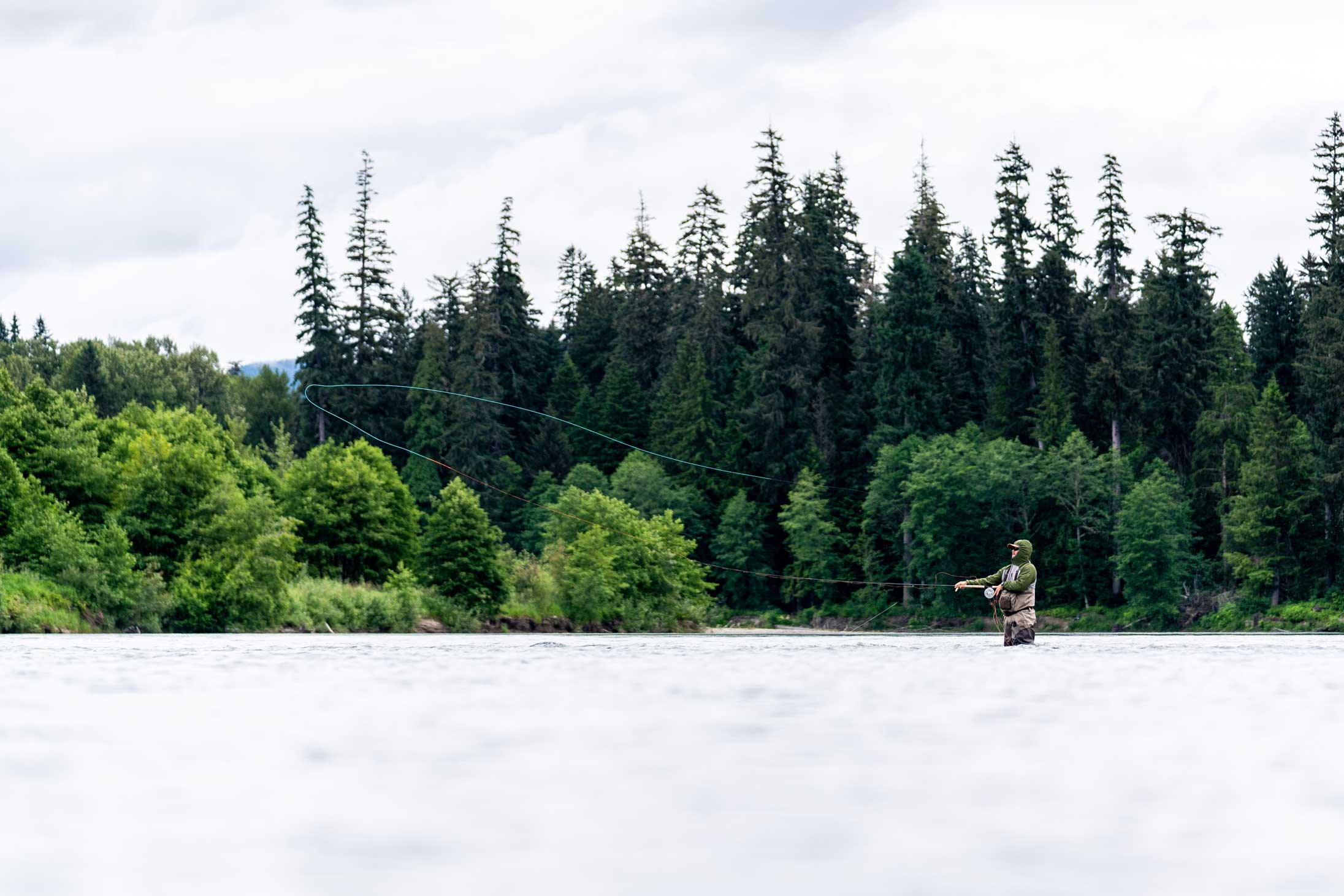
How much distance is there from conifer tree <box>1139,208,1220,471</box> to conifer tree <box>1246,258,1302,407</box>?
202 inches

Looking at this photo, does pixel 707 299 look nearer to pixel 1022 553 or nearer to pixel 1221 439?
pixel 1221 439

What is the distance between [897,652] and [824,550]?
68202mm

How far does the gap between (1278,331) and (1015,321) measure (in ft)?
47.1

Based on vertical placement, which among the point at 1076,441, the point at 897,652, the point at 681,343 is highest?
the point at 681,343

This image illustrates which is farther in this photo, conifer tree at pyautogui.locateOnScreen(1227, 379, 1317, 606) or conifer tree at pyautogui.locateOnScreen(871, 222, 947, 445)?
conifer tree at pyautogui.locateOnScreen(871, 222, 947, 445)

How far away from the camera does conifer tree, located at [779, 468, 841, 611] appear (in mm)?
92125

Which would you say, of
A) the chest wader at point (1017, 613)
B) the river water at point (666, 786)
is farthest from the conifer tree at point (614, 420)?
the river water at point (666, 786)

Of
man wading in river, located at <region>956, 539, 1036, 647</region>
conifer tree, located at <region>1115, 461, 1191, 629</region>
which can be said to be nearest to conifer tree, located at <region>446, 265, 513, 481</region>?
conifer tree, located at <region>1115, 461, 1191, 629</region>

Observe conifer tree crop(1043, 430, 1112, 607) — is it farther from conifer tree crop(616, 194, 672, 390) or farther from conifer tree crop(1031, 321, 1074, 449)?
conifer tree crop(616, 194, 672, 390)

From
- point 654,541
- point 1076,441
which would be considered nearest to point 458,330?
point 1076,441

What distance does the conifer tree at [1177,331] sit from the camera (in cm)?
8700

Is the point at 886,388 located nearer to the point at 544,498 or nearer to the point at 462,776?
the point at 544,498

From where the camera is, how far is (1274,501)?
7631cm

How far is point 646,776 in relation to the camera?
845 cm
